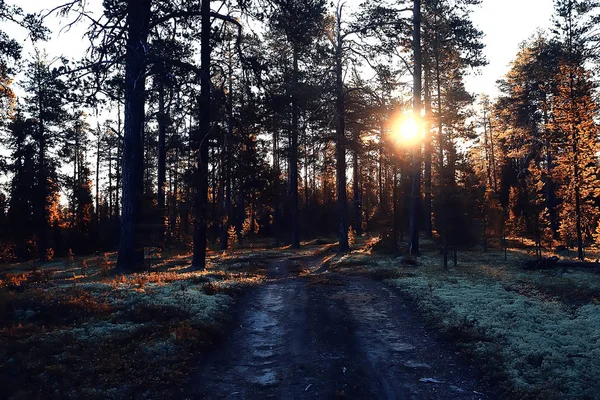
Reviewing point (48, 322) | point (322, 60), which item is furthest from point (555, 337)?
point (322, 60)

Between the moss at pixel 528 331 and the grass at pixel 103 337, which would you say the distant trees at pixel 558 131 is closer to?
the moss at pixel 528 331

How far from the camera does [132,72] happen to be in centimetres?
1404

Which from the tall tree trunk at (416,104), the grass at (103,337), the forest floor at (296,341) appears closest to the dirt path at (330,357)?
the forest floor at (296,341)

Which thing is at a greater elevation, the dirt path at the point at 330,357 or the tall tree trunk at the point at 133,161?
the tall tree trunk at the point at 133,161

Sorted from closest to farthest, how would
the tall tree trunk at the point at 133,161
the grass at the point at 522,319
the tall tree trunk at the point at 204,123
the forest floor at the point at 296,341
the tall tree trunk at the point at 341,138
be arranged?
the forest floor at the point at 296,341
the grass at the point at 522,319
the tall tree trunk at the point at 133,161
the tall tree trunk at the point at 204,123
the tall tree trunk at the point at 341,138

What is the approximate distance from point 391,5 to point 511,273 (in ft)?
52.1

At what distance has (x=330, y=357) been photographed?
7.05 m

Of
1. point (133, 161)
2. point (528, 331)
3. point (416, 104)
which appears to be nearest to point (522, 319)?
point (528, 331)

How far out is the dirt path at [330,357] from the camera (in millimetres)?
5922

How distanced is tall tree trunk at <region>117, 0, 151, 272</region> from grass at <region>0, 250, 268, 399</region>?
469 cm

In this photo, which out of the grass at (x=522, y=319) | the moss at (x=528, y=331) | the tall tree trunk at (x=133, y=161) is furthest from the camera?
the tall tree trunk at (x=133, y=161)

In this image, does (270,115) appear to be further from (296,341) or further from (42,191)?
(42,191)

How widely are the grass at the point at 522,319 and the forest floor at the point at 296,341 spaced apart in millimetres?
33

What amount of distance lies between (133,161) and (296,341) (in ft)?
35.6
